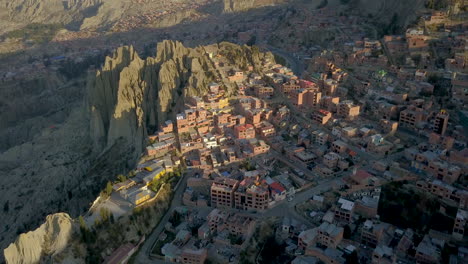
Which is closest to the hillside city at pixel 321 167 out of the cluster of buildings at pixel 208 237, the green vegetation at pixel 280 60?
the cluster of buildings at pixel 208 237

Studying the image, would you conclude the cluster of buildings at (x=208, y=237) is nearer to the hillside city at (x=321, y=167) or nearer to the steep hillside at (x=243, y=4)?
the hillside city at (x=321, y=167)

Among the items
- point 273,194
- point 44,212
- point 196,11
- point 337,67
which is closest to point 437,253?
point 273,194

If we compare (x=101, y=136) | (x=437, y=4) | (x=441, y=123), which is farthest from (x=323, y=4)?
(x=101, y=136)

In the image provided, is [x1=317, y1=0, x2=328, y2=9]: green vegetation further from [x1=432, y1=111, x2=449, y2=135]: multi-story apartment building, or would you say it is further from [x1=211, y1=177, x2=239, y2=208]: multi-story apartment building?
[x1=211, y1=177, x2=239, y2=208]: multi-story apartment building

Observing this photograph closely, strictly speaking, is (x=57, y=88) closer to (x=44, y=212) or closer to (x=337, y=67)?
(x=44, y=212)

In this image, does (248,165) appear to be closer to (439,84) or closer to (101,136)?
(101,136)
